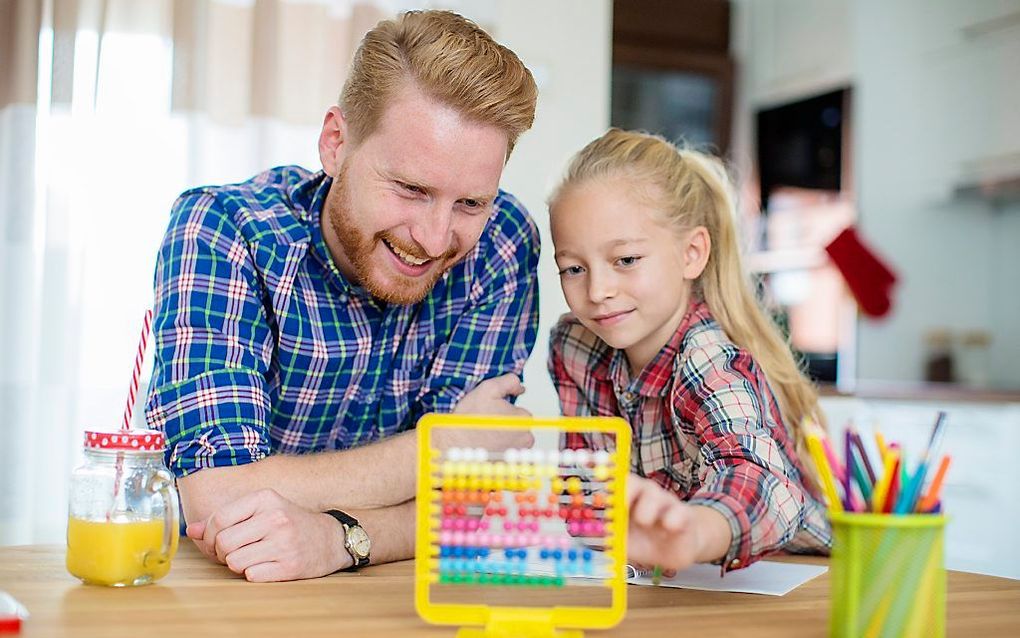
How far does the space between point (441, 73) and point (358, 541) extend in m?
0.68

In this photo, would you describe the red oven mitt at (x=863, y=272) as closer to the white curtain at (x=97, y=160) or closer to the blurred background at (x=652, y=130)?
the blurred background at (x=652, y=130)

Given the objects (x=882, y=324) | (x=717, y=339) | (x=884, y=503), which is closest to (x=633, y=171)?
(x=717, y=339)

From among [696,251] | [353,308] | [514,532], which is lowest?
[514,532]

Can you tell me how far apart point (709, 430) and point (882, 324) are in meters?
3.81

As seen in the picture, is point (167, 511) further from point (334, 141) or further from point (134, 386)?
point (334, 141)

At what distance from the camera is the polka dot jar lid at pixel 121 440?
115 centimetres

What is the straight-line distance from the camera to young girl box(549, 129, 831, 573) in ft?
4.79

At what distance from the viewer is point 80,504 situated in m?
1.17

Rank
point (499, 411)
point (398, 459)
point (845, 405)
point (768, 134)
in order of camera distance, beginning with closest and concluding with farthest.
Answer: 1. point (398, 459)
2. point (499, 411)
3. point (845, 405)
4. point (768, 134)

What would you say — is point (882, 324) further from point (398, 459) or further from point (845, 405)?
point (398, 459)

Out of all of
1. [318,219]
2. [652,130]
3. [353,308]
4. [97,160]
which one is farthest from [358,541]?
[652,130]

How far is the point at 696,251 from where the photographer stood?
1.76 metres

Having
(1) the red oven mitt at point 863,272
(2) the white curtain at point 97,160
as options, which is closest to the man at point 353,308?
(2) the white curtain at point 97,160

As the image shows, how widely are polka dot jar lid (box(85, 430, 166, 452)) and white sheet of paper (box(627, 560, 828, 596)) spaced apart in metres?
0.60
